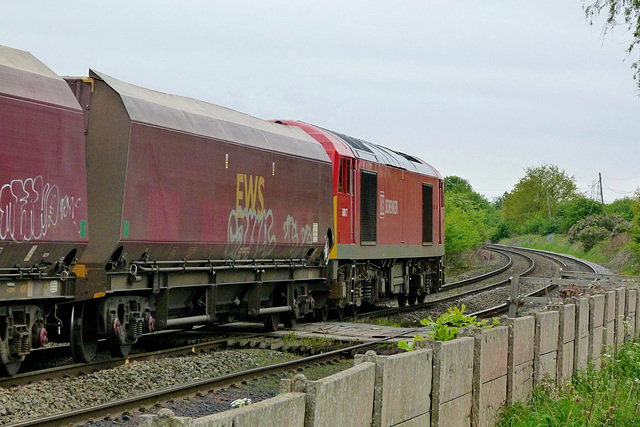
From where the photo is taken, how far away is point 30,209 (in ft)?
35.1

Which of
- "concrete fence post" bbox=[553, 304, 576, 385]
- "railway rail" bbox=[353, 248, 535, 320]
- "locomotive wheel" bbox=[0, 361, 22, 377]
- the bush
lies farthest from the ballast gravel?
the bush

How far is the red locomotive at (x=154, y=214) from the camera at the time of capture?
10805mm

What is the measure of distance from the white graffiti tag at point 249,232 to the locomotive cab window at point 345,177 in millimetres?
3735

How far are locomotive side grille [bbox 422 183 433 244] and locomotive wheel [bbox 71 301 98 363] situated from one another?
15.6 m

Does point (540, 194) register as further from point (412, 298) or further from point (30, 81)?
point (30, 81)

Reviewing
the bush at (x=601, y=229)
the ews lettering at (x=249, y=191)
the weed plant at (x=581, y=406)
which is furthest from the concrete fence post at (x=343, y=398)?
the bush at (x=601, y=229)

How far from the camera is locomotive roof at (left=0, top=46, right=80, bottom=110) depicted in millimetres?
10562

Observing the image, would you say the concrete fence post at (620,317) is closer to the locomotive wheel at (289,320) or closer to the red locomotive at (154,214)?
the red locomotive at (154,214)

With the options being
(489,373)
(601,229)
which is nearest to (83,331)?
(489,373)

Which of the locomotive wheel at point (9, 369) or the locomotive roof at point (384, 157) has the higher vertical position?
the locomotive roof at point (384, 157)

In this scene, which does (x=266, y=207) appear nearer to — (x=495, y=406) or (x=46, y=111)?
(x=46, y=111)

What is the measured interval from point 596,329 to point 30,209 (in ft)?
26.5

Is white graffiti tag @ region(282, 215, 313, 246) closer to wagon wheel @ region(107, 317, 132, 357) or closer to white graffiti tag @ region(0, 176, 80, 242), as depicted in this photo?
wagon wheel @ region(107, 317, 132, 357)

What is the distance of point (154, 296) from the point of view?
13641mm
